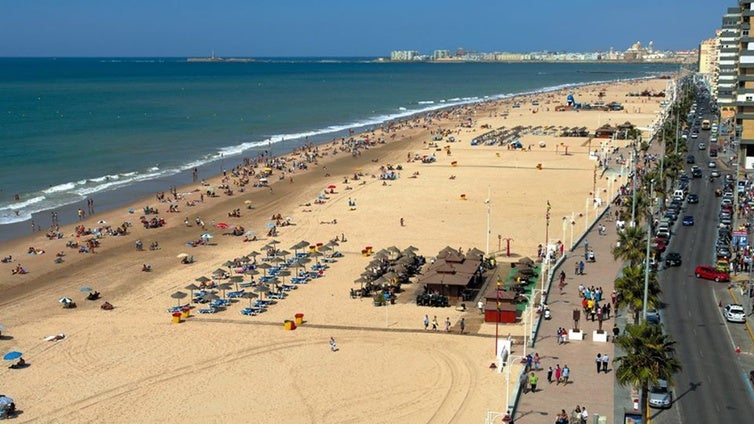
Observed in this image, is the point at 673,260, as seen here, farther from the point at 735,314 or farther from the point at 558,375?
the point at 558,375

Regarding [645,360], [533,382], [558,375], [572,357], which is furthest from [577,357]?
[645,360]

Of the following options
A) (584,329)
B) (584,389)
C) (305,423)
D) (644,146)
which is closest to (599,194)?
(644,146)

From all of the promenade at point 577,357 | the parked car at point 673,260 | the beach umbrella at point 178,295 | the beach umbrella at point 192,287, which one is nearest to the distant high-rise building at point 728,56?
the parked car at point 673,260

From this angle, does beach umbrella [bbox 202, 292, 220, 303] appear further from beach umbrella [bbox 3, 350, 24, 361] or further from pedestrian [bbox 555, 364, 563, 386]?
pedestrian [bbox 555, 364, 563, 386]

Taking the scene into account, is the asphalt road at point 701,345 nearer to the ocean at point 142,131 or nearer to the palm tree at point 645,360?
the palm tree at point 645,360

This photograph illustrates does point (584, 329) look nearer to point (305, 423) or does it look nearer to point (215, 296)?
point (305, 423)

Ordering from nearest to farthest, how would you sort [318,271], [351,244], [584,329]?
[584,329] → [318,271] → [351,244]
